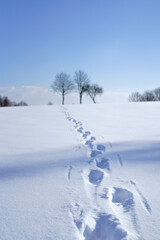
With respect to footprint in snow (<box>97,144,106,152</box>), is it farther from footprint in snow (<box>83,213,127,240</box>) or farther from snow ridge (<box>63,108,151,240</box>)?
footprint in snow (<box>83,213,127,240</box>)

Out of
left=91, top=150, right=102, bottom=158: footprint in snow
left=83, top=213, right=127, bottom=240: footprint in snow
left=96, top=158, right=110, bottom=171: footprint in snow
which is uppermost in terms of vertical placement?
left=91, top=150, right=102, bottom=158: footprint in snow

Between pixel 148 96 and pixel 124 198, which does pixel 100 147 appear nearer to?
pixel 124 198

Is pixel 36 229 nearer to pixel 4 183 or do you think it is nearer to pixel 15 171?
pixel 4 183

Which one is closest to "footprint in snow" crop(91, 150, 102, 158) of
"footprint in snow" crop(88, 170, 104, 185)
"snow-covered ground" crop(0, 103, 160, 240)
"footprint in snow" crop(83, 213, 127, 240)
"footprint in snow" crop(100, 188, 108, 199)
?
"snow-covered ground" crop(0, 103, 160, 240)

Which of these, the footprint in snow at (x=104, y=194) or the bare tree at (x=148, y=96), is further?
the bare tree at (x=148, y=96)

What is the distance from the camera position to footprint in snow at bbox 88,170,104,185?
1.76 m

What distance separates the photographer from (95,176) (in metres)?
1.89

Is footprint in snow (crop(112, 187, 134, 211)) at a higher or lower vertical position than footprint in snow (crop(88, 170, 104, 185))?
lower

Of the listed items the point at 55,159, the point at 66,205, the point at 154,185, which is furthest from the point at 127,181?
the point at 55,159

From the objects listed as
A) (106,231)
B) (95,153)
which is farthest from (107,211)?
(95,153)

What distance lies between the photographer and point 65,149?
2.85 meters

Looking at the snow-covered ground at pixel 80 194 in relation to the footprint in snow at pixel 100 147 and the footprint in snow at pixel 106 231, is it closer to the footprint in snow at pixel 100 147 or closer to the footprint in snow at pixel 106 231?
the footprint in snow at pixel 106 231

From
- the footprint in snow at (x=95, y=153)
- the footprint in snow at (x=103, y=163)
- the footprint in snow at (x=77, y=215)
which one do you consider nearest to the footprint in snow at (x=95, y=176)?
→ the footprint in snow at (x=103, y=163)

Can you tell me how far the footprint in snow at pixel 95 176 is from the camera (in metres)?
1.76
